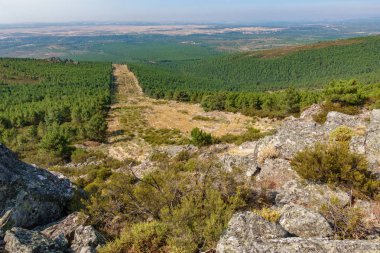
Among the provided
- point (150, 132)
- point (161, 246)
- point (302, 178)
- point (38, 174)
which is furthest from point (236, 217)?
point (150, 132)

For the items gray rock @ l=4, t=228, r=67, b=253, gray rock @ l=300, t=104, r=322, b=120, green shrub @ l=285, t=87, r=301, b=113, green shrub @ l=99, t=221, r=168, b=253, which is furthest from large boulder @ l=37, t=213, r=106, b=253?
green shrub @ l=285, t=87, r=301, b=113

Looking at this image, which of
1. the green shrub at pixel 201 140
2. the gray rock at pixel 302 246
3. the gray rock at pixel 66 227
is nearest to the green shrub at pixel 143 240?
the gray rock at pixel 66 227

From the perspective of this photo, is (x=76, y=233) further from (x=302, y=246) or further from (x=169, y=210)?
(x=302, y=246)

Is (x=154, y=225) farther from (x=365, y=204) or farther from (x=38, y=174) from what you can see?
(x=365, y=204)

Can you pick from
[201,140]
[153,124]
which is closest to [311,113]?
[201,140]

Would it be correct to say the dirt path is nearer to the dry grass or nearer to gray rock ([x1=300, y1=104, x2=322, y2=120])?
gray rock ([x1=300, y1=104, x2=322, y2=120])
